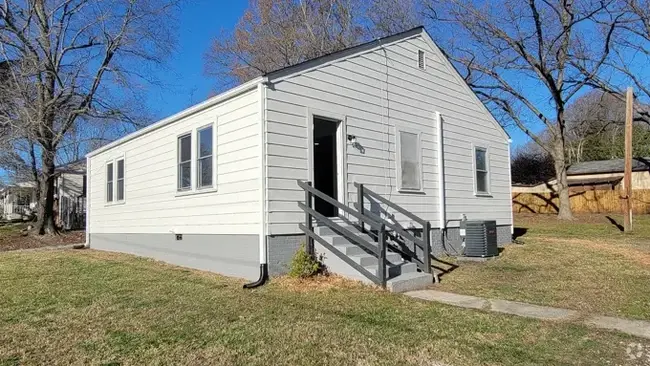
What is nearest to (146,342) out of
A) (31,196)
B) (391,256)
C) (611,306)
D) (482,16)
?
(391,256)

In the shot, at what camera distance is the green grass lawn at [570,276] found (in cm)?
616

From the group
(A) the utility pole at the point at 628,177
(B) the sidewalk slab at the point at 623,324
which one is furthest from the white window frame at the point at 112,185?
(A) the utility pole at the point at 628,177

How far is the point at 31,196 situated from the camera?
33.1 metres

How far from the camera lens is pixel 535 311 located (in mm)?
5574

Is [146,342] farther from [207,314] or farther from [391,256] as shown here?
[391,256]

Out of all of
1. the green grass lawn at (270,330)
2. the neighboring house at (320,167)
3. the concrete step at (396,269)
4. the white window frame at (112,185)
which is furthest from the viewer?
the white window frame at (112,185)

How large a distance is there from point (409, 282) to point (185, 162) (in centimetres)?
504

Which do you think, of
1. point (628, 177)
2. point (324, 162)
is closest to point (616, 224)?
point (628, 177)

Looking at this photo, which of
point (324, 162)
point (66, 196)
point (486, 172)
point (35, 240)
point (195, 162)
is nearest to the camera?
point (195, 162)

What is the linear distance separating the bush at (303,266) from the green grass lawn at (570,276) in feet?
6.28

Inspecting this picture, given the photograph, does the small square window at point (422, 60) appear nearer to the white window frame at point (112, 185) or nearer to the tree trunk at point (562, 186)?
the white window frame at point (112, 185)

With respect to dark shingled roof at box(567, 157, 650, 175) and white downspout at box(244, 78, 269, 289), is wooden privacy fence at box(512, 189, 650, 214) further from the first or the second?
white downspout at box(244, 78, 269, 289)

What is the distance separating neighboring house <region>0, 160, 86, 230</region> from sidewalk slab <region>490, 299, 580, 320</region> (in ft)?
63.4

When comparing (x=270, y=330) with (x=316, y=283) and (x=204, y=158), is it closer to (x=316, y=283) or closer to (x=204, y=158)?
(x=316, y=283)
